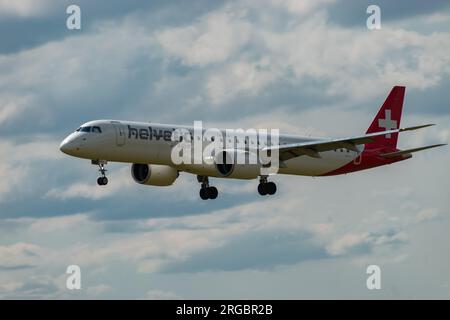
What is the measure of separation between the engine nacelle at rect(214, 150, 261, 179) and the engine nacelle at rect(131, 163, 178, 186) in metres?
3.96

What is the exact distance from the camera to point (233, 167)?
82.4 meters

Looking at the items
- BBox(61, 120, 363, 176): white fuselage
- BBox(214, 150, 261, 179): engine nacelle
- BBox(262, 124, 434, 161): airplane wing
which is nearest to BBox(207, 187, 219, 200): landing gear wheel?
BBox(214, 150, 261, 179): engine nacelle

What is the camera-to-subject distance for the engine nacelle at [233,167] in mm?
82375

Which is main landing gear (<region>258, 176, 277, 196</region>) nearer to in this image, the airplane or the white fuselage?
the airplane

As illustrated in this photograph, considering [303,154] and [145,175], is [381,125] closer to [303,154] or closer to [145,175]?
[303,154]

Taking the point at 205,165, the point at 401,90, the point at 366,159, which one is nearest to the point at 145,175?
the point at 205,165

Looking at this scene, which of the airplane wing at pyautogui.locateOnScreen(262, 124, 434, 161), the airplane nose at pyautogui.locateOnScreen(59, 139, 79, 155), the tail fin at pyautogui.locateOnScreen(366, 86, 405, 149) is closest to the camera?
the airplane nose at pyautogui.locateOnScreen(59, 139, 79, 155)

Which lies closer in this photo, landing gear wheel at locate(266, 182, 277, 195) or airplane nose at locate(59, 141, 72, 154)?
airplane nose at locate(59, 141, 72, 154)

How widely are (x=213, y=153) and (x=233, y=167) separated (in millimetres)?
1663

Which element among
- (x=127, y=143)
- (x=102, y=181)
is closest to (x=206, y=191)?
(x=127, y=143)

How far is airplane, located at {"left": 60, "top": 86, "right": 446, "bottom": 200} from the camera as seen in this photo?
78938 millimetres

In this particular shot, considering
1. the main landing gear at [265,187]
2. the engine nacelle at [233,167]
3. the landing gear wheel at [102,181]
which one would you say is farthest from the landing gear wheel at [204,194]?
the landing gear wheel at [102,181]

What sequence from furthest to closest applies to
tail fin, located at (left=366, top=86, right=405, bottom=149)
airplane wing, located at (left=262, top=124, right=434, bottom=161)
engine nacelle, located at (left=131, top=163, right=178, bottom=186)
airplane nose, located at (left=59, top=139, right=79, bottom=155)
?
tail fin, located at (left=366, top=86, right=405, bottom=149) → engine nacelle, located at (left=131, top=163, right=178, bottom=186) → airplane wing, located at (left=262, top=124, right=434, bottom=161) → airplane nose, located at (left=59, top=139, right=79, bottom=155)

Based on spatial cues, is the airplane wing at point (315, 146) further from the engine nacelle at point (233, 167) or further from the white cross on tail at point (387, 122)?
the white cross on tail at point (387, 122)
